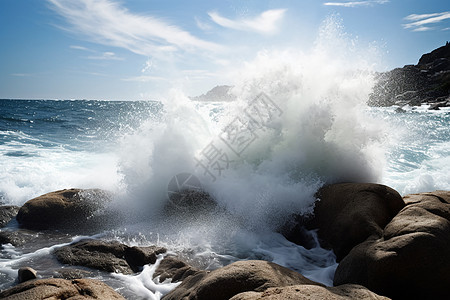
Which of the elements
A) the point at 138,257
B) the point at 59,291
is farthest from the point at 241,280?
the point at 138,257

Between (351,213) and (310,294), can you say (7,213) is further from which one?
(351,213)

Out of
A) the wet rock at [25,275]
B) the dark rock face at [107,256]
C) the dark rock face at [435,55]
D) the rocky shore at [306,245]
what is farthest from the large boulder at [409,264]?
the dark rock face at [435,55]

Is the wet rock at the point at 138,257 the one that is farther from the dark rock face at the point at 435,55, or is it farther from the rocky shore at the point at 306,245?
the dark rock face at the point at 435,55

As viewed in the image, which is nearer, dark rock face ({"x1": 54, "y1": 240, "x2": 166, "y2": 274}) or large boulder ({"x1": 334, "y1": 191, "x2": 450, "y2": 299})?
large boulder ({"x1": 334, "y1": 191, "x2": 450, "y2": 299})

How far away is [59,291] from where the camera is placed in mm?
2848

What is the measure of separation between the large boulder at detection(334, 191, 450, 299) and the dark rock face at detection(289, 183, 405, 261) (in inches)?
22.9

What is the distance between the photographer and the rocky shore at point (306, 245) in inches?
117

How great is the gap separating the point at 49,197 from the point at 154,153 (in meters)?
2.50

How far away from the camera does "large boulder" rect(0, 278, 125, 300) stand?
276cm

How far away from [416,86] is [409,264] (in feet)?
192

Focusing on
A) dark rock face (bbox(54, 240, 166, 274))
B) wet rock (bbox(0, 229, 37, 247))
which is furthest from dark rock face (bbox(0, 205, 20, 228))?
dark rock face (bbox(54, 240, 166, 274))

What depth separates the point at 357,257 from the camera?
3.83 metres

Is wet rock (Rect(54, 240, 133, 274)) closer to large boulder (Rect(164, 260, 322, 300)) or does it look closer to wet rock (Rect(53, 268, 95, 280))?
wet rock (Rect(53, 268, 95, 280))

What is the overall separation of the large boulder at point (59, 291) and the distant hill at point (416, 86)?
41317 millimetres
